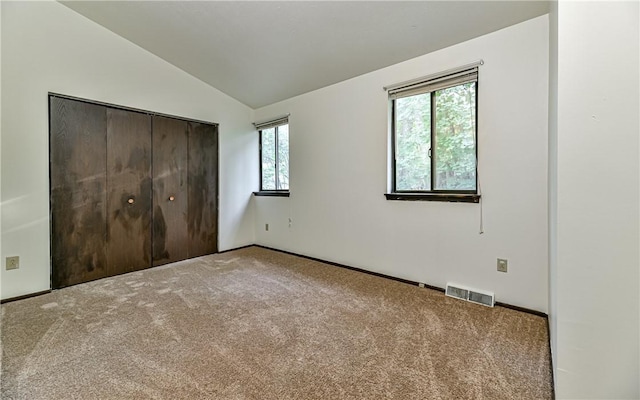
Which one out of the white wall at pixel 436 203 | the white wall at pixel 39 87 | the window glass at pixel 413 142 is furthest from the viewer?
the window glass at pixel 413 142

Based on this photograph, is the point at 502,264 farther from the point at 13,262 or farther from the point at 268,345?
the point at 13,262

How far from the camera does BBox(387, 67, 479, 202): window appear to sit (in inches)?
95.0

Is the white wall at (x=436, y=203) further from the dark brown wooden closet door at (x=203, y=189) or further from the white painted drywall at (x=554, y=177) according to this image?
the dark brown wooden closet door at (x=203, y=189)

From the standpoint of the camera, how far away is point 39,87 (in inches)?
102

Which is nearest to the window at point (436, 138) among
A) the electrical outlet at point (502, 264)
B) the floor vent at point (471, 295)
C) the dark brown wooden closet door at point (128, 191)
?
the electrical outlet at point (502, 264)

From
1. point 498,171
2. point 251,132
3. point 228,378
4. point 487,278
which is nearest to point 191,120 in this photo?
point 251,132

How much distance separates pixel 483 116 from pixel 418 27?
34.9 inches

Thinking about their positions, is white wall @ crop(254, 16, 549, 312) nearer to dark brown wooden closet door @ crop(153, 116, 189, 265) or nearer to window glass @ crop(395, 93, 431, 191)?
window glass @ crop(395, 93, 431, 191)

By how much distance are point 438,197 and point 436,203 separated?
69 millimetres

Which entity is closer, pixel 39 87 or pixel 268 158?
pixel 39 87

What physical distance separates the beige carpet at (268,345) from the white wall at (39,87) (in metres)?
0.53

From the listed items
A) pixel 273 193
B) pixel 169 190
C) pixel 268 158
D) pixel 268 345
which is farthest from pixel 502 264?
pixel 169 190

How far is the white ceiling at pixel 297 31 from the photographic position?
213 cm

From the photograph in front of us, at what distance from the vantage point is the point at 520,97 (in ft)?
6.98
